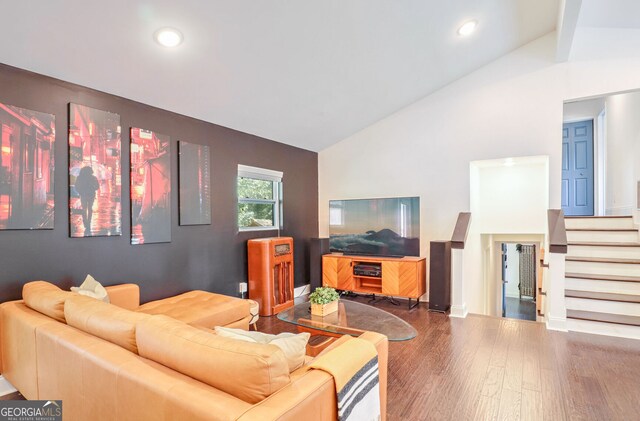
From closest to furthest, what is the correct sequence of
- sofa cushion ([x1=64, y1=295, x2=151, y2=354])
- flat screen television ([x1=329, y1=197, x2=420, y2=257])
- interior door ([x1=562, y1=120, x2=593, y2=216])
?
sofa cushion ([x1=64, y1=295, x2=151, y2=354]), flat screen television ([x1=329, y1=197, x2=420, y2=257]), interior door ([x1=562, y1=120, x2=593, y2=216])

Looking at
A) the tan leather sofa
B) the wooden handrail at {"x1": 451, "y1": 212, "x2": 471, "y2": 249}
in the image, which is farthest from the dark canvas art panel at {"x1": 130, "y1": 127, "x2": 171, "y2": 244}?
the wooden handrail at {"x1": 451, "y1": 212, "x2": 471, "y2": 249}

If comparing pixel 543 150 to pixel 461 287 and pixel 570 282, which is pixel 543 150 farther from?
pixel 461 287

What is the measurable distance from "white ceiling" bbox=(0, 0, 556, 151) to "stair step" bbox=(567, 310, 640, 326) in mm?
3344

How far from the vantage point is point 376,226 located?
5.04m

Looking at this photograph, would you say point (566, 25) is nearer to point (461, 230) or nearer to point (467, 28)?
point (467, 28)

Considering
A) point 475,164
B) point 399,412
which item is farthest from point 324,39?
point 399,412

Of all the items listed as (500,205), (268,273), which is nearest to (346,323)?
(268,273)

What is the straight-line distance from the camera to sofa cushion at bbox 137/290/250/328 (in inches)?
114

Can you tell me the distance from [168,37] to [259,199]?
8.29 feet

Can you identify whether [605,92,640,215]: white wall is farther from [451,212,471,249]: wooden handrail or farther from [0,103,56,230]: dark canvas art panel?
[0,103,56,230]: dark canvas art panel

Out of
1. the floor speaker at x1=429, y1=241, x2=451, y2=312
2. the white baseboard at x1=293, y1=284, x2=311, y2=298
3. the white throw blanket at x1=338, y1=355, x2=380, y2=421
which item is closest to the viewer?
the white throw blanket at x1=338, y1=355, x2=380, y2=421

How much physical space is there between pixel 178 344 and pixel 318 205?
186 inches

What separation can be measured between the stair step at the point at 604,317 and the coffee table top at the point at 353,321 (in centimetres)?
226

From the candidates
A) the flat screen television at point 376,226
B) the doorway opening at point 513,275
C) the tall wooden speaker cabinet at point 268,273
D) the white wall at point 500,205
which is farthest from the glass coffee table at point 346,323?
the doorway opening at point 513,275
